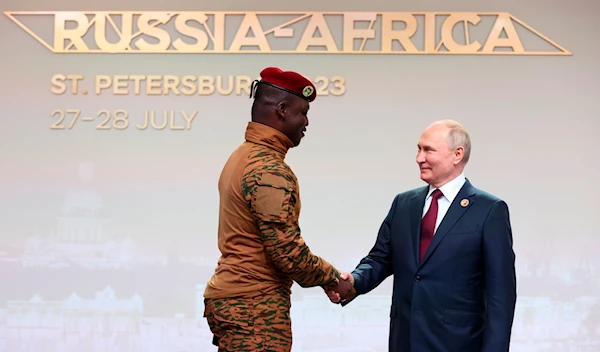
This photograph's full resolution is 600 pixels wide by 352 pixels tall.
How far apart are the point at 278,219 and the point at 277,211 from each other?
3 centimetres

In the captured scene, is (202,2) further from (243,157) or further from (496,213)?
(496,213)

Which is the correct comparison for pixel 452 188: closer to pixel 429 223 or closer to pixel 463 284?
pixel 429 223

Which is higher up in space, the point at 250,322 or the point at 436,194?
the point at 436,194

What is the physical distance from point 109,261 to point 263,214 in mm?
2843

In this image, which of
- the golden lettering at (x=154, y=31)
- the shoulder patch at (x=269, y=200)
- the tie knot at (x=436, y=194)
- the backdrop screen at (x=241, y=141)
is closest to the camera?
the shoulder patch at (x=269, y=200)

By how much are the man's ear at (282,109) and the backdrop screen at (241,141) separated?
235 centimetres

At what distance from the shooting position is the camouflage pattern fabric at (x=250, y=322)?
2521 millimetres

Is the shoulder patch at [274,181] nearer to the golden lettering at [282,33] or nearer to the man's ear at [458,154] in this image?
the man's ear at [458,154]

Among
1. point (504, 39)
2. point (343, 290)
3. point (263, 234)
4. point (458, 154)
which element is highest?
point (504, 39)

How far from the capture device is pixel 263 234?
246cm

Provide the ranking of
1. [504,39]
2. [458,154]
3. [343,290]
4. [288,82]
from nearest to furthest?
[288,82], [458,154], [343,290], [504,39]

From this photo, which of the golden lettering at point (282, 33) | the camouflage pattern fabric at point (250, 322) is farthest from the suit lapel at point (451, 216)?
the golden lettering at point (282, 33)

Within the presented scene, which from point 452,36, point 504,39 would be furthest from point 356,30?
point 504,39

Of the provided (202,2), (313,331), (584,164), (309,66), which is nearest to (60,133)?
(202,2)
